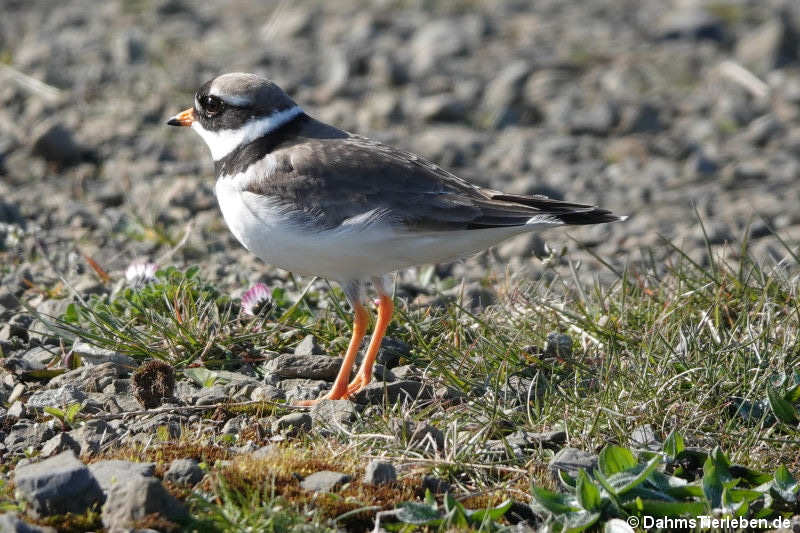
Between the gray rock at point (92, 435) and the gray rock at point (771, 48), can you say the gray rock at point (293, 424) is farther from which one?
the gray rock at point (771, 48)

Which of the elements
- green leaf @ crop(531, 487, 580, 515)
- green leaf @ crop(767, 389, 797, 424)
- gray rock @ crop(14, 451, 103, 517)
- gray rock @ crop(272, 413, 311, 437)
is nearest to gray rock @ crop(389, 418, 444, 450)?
gray rock @ crop(272, 413, 311, 437)

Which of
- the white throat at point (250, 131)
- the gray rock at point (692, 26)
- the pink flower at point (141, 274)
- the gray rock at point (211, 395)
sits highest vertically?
the gray rock at point (692, 26)

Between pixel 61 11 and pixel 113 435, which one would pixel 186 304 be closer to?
pixel 113 435

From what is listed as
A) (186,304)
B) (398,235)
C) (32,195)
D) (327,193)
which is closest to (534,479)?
(398,235)

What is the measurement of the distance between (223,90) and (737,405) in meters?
3.00

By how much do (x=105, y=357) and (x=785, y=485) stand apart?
118 inches

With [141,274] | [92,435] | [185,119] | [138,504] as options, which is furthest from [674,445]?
[185,119]

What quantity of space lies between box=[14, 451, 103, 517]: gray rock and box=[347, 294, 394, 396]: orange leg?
1503 mm

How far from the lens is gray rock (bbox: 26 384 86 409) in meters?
4.52

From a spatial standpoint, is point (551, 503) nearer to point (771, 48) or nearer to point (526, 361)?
point (526, 361)

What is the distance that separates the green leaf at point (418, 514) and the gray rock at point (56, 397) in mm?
1714

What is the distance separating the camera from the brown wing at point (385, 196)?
4.80m

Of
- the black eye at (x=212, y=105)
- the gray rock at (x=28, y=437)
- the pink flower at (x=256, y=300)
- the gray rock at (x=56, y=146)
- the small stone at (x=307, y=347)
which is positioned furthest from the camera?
the gray rock at (x=56, y=146)

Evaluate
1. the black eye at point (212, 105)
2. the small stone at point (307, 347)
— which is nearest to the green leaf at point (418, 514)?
the small stone at point (307, 347)
